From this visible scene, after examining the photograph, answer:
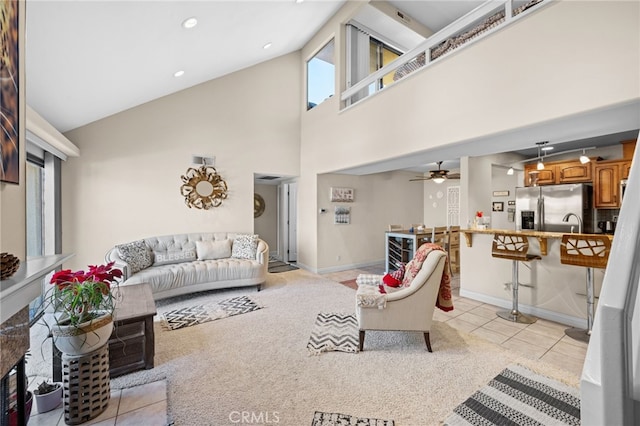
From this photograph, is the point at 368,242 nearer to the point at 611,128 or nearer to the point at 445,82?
the point at 445,82

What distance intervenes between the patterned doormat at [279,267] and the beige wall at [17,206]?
4.33 metres

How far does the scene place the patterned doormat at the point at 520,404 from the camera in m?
1.74

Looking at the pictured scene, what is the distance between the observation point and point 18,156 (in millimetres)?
1448

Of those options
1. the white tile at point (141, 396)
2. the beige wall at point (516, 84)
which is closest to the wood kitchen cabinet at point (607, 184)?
the beige wall at point (516, 84)

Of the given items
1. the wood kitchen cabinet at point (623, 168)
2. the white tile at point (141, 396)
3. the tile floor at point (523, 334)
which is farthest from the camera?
the wood kitchen cabinet at point (623, 168)

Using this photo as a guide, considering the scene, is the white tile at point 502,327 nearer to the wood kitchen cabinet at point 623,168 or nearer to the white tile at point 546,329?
the white tile at point 546,329

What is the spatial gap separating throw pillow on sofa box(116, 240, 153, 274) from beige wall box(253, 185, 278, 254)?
3.26m

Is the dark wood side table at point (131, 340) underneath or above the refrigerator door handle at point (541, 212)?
underneath

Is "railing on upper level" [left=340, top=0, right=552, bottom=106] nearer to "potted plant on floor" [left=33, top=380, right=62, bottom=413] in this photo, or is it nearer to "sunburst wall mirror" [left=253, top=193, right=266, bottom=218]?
"sunburst wall mirror" [left=253, top=193, right=266, bottom=218]

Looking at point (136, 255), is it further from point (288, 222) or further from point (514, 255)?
point (514, 255)

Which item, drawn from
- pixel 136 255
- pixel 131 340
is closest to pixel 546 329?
pixel 131 340

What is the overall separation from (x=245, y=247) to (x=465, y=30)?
4.43 m

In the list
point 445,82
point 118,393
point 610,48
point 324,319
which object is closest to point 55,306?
point 118,393

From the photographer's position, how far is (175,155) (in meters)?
4.79
